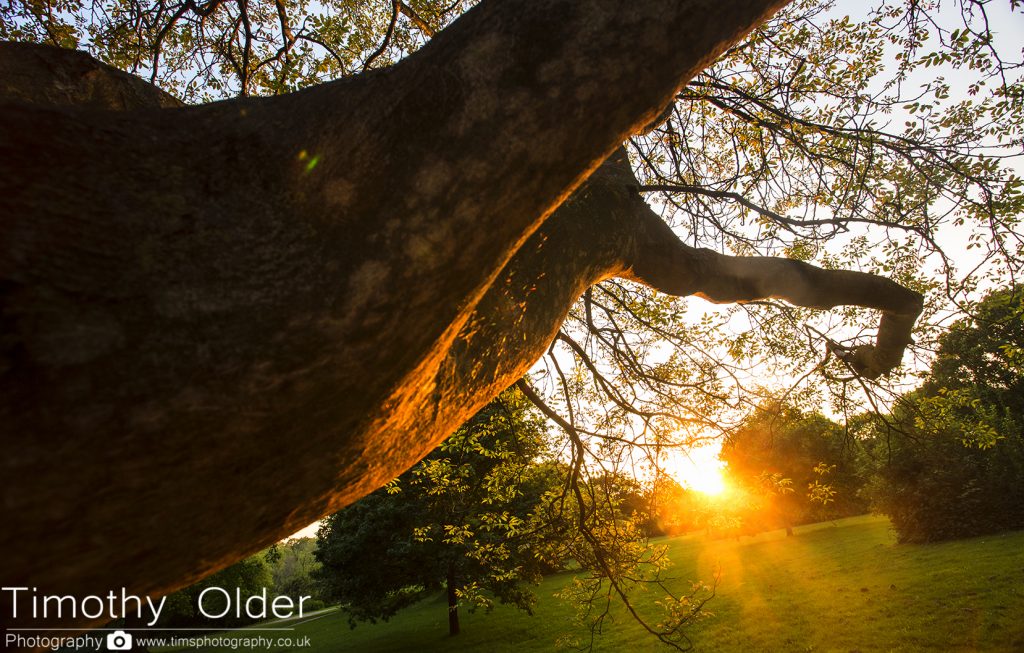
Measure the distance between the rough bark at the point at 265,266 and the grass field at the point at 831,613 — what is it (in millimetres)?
5388

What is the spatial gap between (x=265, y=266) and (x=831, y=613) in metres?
15.9

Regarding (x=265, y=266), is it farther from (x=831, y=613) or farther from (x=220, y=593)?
(x=220, y=593)

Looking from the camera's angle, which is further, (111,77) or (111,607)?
(111,77)

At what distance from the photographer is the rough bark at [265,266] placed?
128cm

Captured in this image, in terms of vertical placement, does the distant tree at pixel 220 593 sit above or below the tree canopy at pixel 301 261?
below

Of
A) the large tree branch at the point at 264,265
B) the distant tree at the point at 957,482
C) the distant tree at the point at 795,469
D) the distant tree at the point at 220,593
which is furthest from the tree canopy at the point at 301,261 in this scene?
the distant tree at the point at 220,593

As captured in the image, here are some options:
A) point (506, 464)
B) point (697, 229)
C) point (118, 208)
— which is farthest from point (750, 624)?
point (118, 208)

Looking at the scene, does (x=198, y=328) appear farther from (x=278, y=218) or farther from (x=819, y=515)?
(x=819, y=515)

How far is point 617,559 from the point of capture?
6.41 metres

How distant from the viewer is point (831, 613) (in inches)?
480

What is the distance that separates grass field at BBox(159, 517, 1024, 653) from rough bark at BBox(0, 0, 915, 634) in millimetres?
5388

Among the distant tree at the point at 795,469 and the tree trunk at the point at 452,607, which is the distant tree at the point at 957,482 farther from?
the tree trunk at the point at 452,607

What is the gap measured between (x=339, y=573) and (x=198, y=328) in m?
18.4

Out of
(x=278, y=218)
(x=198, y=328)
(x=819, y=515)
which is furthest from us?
(x=819, y=515)
